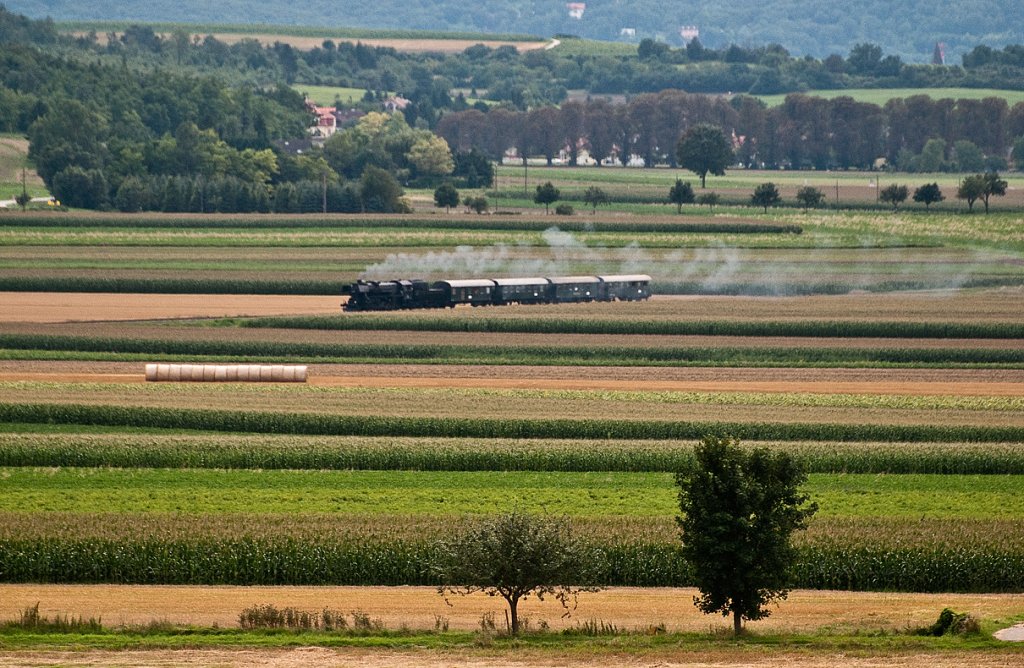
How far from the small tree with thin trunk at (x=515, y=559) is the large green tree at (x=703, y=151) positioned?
148 m

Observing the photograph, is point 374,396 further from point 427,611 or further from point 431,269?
point 431,269

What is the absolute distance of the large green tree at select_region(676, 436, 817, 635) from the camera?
39625 mm

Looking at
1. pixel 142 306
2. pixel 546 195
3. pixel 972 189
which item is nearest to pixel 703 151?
pixel 546 195

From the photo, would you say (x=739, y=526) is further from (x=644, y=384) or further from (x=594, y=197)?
(x=594, y=197)

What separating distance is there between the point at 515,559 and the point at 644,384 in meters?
33.4

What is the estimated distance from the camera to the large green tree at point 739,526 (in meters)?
39.6

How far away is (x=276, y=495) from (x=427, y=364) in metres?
26.3

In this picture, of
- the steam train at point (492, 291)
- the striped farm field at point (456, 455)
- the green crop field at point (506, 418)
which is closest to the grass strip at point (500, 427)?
the green crop field at point (506, 418)

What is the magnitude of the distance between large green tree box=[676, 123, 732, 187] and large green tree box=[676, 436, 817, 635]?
486 ft

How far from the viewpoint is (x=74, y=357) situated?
259 feet

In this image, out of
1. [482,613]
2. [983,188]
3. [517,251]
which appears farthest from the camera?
[983,188]

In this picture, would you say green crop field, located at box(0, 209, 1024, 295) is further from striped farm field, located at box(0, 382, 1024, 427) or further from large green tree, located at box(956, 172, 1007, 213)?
striped farm field, located at box(0, 382, 1024, 427)

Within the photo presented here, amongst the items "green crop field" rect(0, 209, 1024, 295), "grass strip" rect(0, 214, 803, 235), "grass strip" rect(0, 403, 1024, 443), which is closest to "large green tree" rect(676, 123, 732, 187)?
"green crop field" rect(0, 209, 1024, 295)

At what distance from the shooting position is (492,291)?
98062mm
